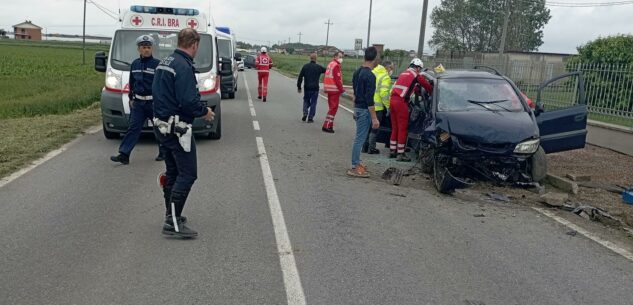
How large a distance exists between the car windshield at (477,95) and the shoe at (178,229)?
14.7 feet

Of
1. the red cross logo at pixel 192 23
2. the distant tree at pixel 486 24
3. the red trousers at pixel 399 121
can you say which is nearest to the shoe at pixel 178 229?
the red trousers at pixel 399 121

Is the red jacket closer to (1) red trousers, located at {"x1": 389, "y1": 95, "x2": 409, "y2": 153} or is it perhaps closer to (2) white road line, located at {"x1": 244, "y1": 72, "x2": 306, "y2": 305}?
(1) red trousers, located at {"x1": 389, "y1": 95, "x2": 409, "y2": 153}

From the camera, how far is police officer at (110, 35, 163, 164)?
8086mm

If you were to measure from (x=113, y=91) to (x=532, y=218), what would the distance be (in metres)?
7.07

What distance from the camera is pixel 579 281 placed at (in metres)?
4.60

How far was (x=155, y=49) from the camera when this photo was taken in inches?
413

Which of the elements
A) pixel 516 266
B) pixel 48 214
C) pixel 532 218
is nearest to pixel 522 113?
pixel 532 218

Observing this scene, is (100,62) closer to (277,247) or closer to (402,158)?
(402,158)

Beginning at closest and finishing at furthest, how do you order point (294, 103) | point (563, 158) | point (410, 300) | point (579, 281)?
point (410, 300) → point (579, 281) → point (563, 158) → point (294, 103)

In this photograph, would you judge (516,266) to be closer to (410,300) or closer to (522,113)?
(410,300)

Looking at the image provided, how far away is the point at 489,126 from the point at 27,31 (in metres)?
161

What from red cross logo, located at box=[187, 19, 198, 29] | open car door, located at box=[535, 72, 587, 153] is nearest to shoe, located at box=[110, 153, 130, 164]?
red cross logo, located at box=[187, 19, 198, 29]

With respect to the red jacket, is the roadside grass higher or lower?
lower

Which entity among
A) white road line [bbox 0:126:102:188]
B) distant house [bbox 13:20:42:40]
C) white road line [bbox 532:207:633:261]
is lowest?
white road line [bbox 0:126:102:188]
